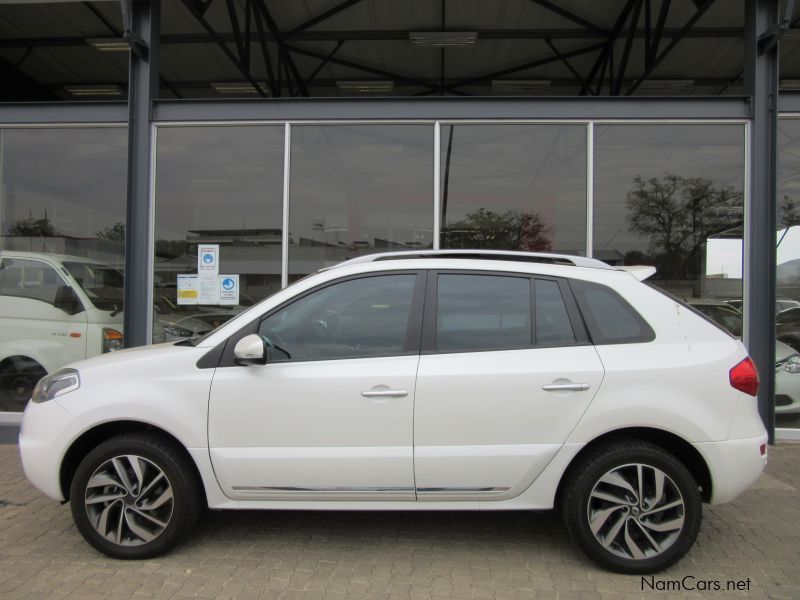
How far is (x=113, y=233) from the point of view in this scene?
22.2ft

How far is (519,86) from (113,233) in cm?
947

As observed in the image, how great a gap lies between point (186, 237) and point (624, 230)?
5.46 meters

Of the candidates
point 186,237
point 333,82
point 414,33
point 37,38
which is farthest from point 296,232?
point 37,38

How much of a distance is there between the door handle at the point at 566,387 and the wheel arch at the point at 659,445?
312 mm

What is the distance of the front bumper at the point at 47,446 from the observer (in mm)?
3191

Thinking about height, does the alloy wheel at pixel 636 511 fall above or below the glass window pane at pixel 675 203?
below

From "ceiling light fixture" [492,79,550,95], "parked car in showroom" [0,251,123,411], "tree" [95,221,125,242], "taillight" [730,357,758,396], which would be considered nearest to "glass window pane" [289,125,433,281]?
"tree" [95,221,125,242]

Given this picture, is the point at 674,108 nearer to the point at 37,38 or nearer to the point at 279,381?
the point at 279,381

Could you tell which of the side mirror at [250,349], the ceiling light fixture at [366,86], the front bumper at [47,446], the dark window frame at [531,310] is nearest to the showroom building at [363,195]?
the front bumper at [47,446]

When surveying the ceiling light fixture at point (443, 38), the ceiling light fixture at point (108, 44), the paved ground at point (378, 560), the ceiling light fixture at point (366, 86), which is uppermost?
the ceiling light fixture at point (366, 86)

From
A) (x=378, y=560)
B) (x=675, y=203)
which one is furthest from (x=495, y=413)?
(x=675, y=203)

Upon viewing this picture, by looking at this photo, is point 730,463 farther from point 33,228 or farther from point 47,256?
point 33,228

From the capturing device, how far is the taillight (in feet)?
10.0

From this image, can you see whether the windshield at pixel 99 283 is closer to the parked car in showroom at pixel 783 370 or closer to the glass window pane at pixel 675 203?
the glass window pane at pixel 675 203
